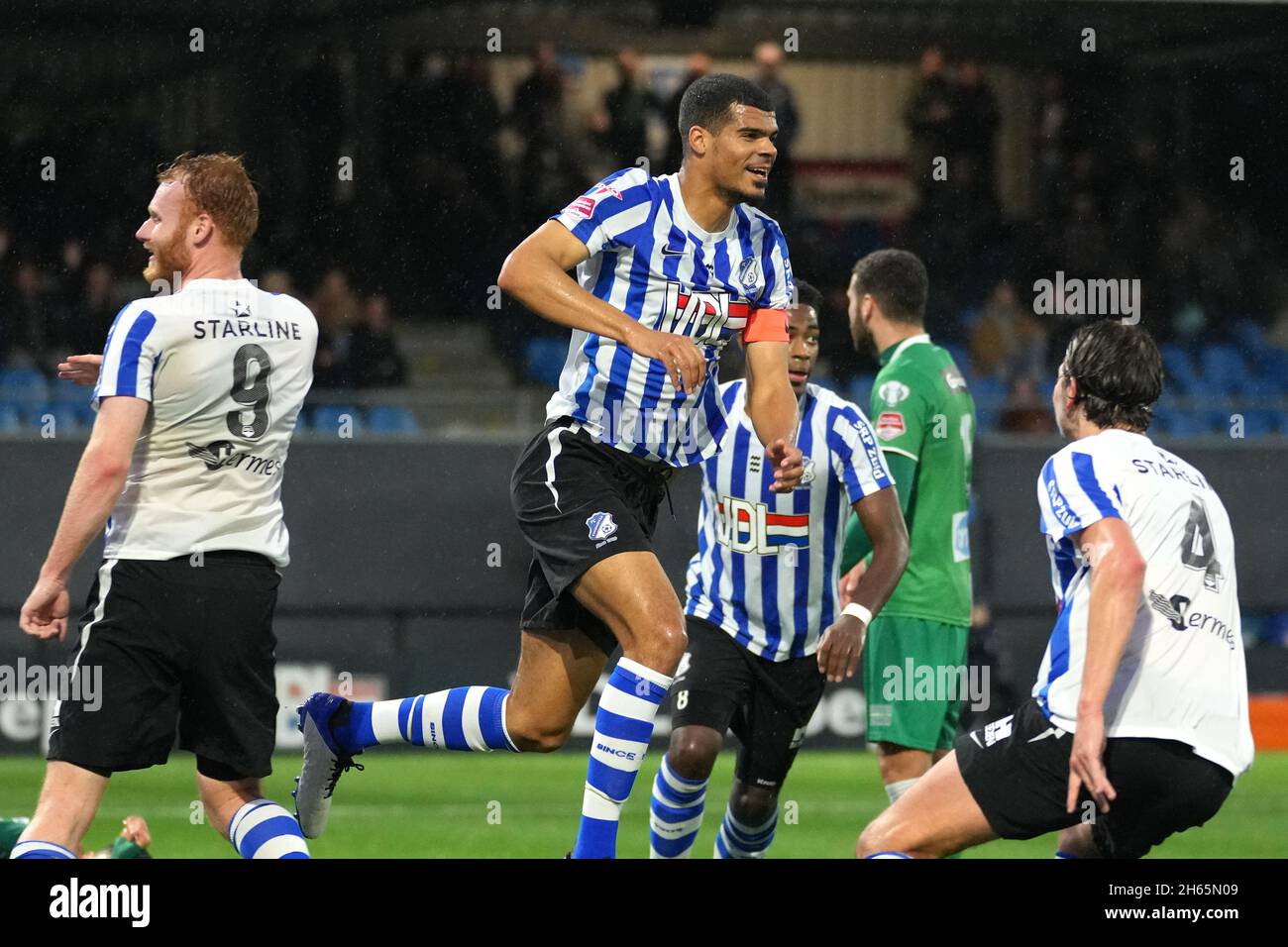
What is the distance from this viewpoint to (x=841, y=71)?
56.8ft

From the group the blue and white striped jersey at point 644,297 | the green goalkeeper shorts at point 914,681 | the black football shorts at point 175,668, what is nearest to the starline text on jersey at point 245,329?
the black football shorts at point 175,668

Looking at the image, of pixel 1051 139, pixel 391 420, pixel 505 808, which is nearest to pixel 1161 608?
pixel 505 808

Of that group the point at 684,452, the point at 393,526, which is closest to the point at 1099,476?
the point at 684,452

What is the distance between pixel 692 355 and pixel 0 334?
33.0 ft

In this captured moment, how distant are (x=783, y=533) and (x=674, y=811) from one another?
99 cm

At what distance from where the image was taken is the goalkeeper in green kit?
20.6 ft

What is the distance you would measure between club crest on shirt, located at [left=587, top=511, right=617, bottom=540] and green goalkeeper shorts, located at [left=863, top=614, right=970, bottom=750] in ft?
5.94

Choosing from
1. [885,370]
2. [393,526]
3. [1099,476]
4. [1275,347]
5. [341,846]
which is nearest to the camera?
[1099,476]

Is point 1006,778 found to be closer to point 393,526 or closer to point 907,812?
point 907,812

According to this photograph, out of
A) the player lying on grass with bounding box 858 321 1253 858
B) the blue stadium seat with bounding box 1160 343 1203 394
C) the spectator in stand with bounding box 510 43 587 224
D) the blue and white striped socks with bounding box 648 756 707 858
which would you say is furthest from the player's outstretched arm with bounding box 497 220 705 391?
the blue stadium seat with bounding box 1160 343 1203 394

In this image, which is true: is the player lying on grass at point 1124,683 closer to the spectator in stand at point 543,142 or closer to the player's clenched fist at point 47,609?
the player's clenched fist at point 47,609

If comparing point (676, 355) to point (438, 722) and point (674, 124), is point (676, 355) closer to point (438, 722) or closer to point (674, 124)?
point (438, 722)

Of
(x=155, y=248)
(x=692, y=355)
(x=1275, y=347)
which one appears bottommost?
(x=1275, y=347)

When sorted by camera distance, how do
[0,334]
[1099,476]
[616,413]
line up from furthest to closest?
[0,334]
[616,413]
[1099,476]
